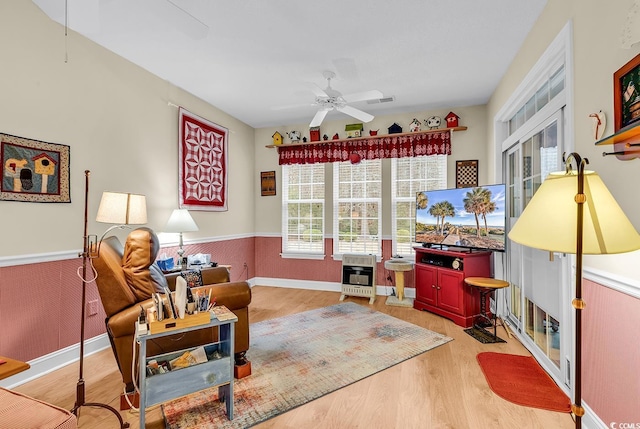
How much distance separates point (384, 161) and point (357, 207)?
2.71ft

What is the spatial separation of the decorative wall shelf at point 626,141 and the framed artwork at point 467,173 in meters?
2.86

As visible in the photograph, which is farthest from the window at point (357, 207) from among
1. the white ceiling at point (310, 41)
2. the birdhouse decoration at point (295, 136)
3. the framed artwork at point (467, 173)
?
the white ceiling at point (310, 41)

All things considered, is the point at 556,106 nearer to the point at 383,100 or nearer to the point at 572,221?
the point at 572,221

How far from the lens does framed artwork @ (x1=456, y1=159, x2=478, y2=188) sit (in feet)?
13.7

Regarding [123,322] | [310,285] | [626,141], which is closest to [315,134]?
[310,285]

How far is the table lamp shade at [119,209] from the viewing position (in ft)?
7.48

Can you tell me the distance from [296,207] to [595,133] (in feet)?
13.2

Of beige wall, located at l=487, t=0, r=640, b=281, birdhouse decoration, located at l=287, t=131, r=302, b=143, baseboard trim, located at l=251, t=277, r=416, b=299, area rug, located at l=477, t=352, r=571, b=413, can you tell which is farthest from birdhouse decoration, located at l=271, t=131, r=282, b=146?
area rug, located at l=477, t=352, r=571, b=413

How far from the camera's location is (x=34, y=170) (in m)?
2.28

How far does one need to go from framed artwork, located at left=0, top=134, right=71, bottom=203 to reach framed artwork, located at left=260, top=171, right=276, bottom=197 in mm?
2960

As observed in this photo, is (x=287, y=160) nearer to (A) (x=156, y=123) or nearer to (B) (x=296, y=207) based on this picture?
(B) (x=296, y=207)

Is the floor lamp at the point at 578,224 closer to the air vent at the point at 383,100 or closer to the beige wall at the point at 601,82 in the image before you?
the beige wall at the point at 601,82

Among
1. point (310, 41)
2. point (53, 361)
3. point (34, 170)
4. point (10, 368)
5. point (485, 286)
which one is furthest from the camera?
point (485, 286)

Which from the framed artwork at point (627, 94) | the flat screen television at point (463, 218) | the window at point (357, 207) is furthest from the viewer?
the window at point (357, 207)
